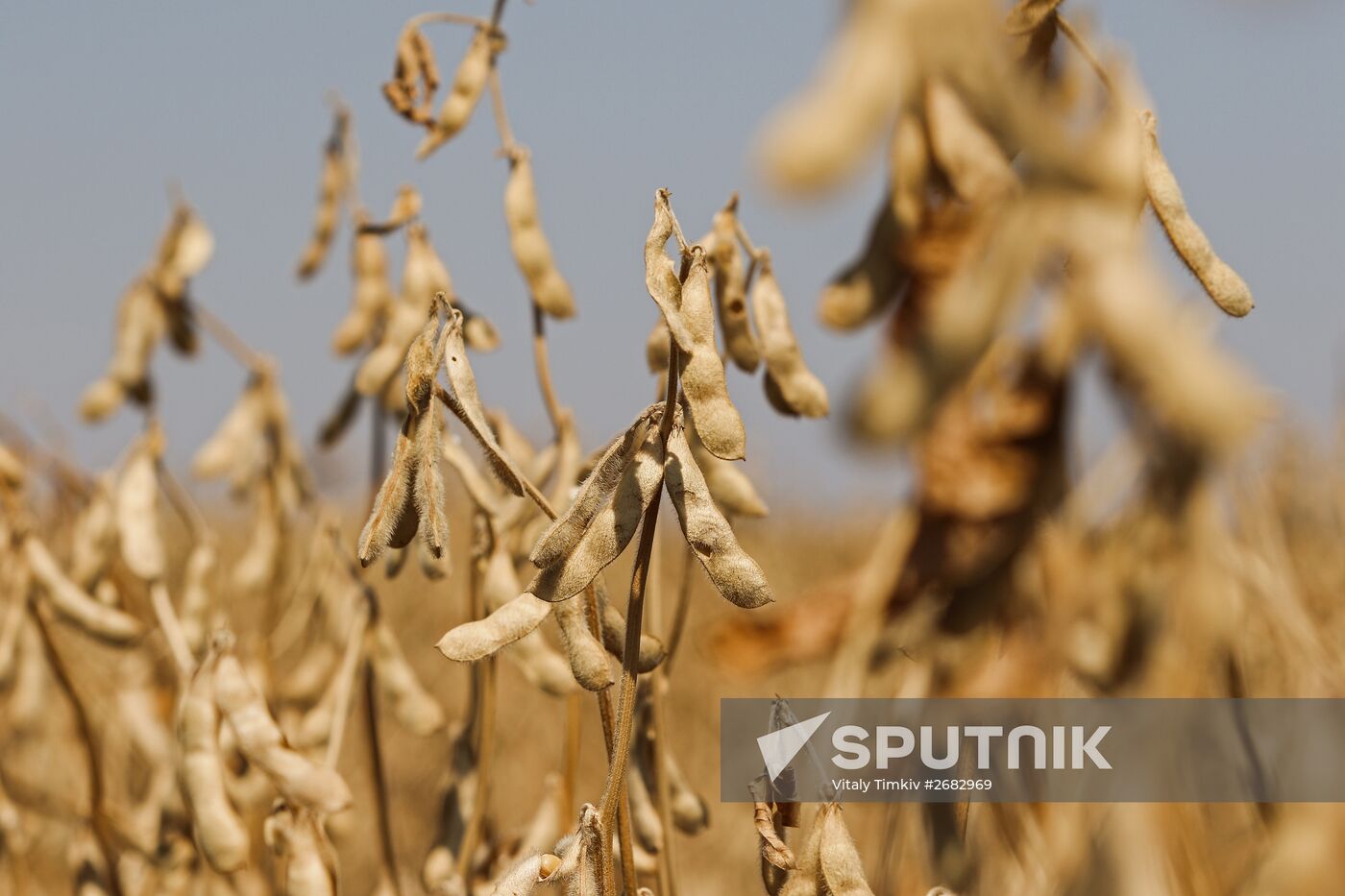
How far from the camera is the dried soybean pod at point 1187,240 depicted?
29.1 inches

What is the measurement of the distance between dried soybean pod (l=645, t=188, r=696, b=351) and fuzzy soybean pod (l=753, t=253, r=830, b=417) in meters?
0.36

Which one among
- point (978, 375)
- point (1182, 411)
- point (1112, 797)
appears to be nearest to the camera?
point (1182, 411)

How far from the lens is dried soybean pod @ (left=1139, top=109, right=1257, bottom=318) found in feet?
2.43

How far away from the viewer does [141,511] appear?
143 centimetres

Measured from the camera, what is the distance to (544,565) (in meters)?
0.72

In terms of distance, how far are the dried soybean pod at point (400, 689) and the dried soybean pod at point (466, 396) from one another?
1.69 ft

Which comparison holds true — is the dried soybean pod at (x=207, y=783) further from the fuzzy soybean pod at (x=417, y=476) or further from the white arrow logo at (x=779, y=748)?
the white arrow logo at (x=779, y=748)

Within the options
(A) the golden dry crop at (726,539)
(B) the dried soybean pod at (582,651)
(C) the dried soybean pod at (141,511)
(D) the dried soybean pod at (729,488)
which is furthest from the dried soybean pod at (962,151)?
(C) the dried soybean pod at (141,511)

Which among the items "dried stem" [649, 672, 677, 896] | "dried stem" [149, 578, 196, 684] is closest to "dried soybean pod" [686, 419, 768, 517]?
"dried stem" [649, 672, 677, 896]

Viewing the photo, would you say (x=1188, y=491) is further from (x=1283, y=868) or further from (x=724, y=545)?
(x=724, y=545)

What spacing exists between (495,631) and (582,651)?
5cm

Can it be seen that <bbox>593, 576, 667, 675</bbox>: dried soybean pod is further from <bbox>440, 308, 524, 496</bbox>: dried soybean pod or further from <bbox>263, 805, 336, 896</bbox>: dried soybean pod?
<bbox>263, 805, 336, 896</bbox>: dried soybean pod

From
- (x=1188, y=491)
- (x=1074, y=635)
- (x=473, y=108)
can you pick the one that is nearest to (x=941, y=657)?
(x=1074, y=635)

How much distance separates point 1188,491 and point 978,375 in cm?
23
